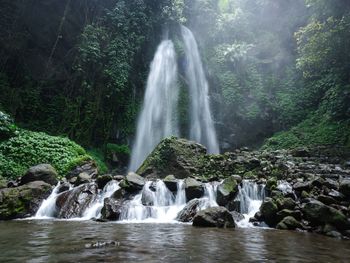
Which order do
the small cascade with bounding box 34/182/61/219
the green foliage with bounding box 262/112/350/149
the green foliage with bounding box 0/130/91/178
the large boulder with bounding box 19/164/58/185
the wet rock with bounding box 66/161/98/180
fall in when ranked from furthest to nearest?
the green foliage with bounding box 262/112/350/149 < the wet rock with bounding box 66/161/98/180 < the green foliage with bounding box 0/130/91/178 < the large boulder with bounding box 19/164/58/185 < the small cascade with bounding box 34/182/61/219

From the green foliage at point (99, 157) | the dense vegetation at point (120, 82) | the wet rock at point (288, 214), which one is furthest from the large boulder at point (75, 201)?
the green foliage at point (99, 157)

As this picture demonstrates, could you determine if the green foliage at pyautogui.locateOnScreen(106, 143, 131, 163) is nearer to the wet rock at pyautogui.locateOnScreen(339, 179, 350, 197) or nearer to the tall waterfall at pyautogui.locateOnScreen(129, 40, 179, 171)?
the tall waterfall at pyautogui.locateOnScreen(129, 40, 179, 171)

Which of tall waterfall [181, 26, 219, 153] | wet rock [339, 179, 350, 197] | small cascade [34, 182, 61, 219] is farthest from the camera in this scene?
tall waterfall [181, 26, 219, 153]

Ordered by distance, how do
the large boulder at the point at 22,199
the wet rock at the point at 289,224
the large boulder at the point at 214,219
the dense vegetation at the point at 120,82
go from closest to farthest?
the wet rock at the point at 289,224
the large boulder at the point at 214,219
the large boulder at the point at 22,199
the dense vegetation at the point at 120,82

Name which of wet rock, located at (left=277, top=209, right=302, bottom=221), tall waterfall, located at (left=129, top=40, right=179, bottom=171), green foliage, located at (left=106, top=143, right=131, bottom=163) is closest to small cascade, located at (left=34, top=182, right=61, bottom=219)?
wet rock, located at (left=277, top=209, right=302, bottom=221)

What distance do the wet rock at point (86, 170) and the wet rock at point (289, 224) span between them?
7801mm

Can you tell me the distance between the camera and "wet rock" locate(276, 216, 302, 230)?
708 cm

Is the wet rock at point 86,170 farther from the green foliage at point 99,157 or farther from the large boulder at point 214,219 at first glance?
the large boulder at point 214,219

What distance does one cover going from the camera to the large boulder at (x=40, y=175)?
Result: 10515 mm

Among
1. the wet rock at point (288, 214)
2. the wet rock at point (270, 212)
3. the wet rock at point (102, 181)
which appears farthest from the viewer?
the wet rock at point (102, 181)

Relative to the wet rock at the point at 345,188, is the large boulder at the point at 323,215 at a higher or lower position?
lower

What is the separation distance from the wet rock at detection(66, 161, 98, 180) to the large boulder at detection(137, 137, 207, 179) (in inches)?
76.4

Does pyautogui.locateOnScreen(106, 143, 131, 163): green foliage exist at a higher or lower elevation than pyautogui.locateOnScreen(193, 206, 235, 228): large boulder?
higher

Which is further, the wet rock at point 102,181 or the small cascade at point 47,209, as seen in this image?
the wet rock at point 102,181
